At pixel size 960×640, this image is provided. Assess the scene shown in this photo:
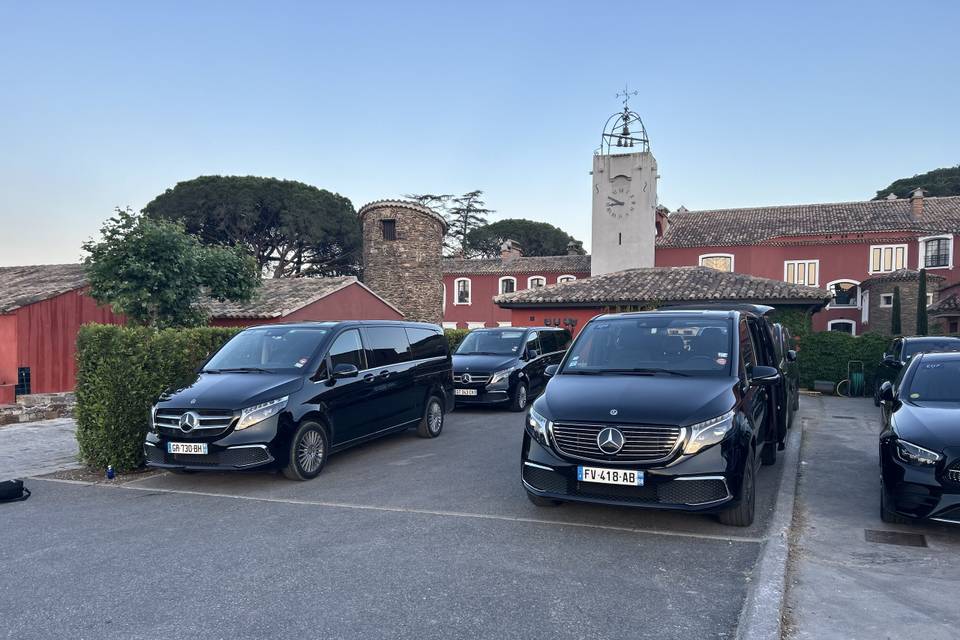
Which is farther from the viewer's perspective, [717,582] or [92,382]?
[92,382]

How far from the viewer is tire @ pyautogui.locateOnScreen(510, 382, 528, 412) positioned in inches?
499

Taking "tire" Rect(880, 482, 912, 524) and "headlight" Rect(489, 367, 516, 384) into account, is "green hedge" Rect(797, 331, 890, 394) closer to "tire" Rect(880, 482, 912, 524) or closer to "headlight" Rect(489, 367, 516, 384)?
"headlight" Rect(489, 367, 516, 384)

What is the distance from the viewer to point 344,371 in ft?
25.2

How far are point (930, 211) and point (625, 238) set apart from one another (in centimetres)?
1852

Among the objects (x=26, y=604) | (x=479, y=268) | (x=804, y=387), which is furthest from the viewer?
(x=479, y=268)

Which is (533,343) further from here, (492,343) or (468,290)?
(468,290)

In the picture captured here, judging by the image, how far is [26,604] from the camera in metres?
3.94

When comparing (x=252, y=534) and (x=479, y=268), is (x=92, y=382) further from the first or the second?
(x=479, y=268)

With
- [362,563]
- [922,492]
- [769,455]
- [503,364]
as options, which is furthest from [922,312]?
[362,563]

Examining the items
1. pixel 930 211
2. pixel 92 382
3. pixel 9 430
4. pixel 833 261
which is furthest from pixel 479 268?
pixel 92 382

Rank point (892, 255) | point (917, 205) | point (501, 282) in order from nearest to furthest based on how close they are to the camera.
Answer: point (892, 255) < point (917, 205) < point (501, 282)

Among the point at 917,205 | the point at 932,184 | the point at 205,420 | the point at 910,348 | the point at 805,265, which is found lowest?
the point at 205,420

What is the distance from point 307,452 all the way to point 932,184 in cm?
6348

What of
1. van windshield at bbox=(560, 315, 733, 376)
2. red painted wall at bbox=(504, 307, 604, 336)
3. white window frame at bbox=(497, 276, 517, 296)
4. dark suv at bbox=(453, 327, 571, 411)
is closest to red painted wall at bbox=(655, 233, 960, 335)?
white window frame at bbox=(497, 276, 517, 296)
